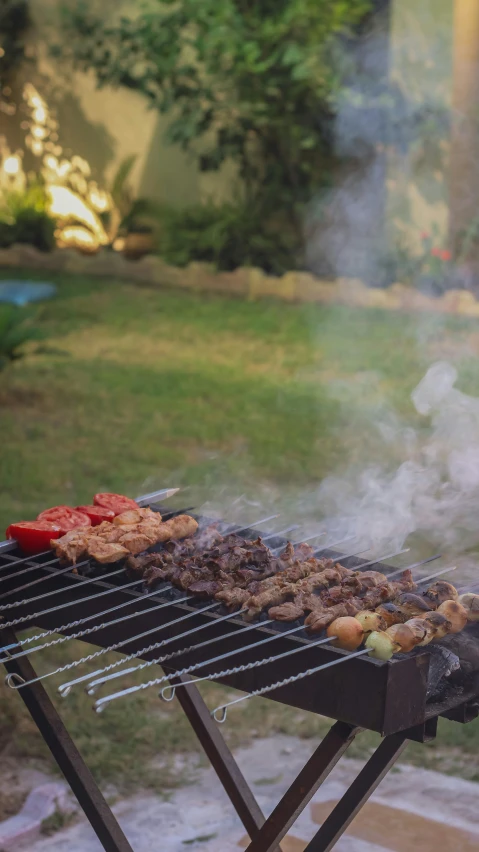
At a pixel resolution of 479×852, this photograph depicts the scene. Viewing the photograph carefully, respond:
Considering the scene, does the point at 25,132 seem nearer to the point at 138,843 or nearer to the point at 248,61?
the point at 248,61

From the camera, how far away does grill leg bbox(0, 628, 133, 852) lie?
2.66 m

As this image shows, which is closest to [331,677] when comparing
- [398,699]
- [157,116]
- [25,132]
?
[398,699]

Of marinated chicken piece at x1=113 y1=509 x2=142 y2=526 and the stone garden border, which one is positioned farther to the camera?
the stone garden border

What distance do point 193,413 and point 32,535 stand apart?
17.8ft

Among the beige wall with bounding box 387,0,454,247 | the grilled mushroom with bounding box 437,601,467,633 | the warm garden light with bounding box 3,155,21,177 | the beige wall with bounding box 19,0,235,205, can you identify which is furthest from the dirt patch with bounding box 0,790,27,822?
the warm garden light with bounding box 3,155,21,177

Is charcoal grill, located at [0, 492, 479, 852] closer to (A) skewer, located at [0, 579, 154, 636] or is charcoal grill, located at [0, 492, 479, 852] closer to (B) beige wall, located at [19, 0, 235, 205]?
(A) skewer, located at [0, 579, 154, 636]

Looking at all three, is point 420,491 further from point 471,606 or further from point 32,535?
point 32,535

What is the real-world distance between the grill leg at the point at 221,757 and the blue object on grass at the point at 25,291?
9.13 m

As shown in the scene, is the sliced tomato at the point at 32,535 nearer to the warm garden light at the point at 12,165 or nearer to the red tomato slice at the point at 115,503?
the red tomato slice at the point at 115,503

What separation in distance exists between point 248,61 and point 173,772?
966 cm

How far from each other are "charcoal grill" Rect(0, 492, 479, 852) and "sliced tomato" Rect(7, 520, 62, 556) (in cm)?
4

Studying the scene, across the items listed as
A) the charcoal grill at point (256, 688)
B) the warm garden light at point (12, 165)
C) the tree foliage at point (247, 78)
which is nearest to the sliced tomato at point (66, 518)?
the charcoal grill at point (256, 688)

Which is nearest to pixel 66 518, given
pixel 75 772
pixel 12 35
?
pixel 75 772

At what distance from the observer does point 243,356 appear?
9.59 metres
